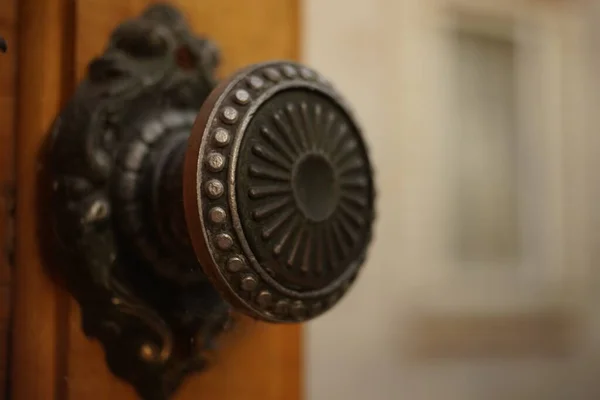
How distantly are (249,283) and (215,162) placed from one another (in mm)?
55

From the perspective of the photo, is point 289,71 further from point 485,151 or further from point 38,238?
point 485,151

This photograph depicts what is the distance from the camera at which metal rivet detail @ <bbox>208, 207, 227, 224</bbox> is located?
287mm

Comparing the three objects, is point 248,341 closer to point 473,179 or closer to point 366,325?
point 366,325

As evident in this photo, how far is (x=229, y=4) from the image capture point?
1.31 ft

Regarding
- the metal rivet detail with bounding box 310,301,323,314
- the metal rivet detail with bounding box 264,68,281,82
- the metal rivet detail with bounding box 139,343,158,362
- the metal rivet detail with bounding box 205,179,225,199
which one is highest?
the metal rivet detail with bounding box 264,68,281,82

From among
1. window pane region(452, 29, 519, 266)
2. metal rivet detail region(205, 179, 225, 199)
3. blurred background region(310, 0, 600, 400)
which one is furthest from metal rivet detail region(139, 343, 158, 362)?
window pane region(452, 29, 519, 266)

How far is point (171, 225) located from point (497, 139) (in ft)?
1.97

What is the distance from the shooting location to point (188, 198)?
292 mm

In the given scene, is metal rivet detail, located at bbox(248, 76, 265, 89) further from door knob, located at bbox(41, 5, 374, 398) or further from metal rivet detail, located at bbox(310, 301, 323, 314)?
metal rivet detail, located at bbox(310, 301, 323, 314)

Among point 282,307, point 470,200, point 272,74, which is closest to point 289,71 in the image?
point 272,74

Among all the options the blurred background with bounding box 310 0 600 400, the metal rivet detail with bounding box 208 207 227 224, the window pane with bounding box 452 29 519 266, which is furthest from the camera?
the window pane with bounding box 452 29 519 266

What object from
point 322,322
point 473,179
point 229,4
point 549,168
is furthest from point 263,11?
point 549,168

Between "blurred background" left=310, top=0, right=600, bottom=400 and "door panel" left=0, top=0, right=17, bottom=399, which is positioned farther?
"blurred background" left=310, top=0, right=600, bottom=400

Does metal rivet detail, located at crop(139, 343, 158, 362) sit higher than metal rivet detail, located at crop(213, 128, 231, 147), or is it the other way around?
metal rivet detail, located at crop(213, 128, 231, 147)
